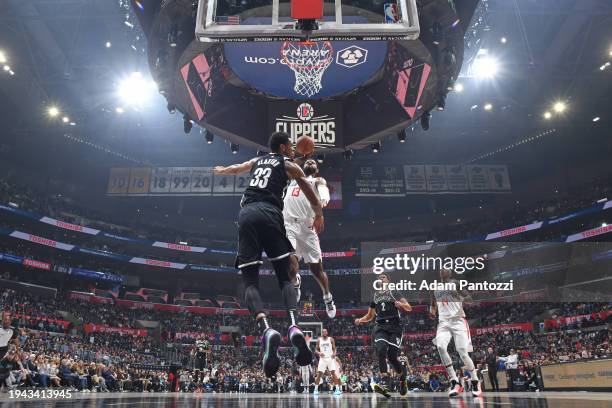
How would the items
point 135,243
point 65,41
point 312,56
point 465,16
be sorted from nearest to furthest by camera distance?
point 465,16 → point 312,56 → point 65,41 → point 135,243

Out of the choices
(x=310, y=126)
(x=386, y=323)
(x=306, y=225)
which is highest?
(x=310, y=126)

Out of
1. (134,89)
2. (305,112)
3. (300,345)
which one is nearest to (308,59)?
(305,112)

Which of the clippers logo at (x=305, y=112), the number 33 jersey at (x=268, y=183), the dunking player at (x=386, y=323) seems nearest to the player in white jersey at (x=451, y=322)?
the dunking player at (x=386, y=323)

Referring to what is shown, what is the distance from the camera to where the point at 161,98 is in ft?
94.6

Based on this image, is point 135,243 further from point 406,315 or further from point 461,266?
point 461,266

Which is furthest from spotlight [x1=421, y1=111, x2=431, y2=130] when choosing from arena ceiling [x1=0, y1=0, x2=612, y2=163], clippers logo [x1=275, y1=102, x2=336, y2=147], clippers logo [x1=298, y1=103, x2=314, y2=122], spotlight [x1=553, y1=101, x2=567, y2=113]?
spotlight [x1=553, y1=101, x2=567, y2=113]

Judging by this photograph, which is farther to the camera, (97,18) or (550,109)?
(550,109)

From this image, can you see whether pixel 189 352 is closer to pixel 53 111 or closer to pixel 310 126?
pixel 53 111

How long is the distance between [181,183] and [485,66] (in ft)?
78.3

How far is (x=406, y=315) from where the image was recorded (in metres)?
37.8

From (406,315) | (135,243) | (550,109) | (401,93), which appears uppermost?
(550,109)

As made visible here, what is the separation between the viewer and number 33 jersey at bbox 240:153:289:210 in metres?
4.51

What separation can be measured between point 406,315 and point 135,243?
84.4 feet

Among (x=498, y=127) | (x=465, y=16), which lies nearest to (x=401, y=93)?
(x=465, y=16)
